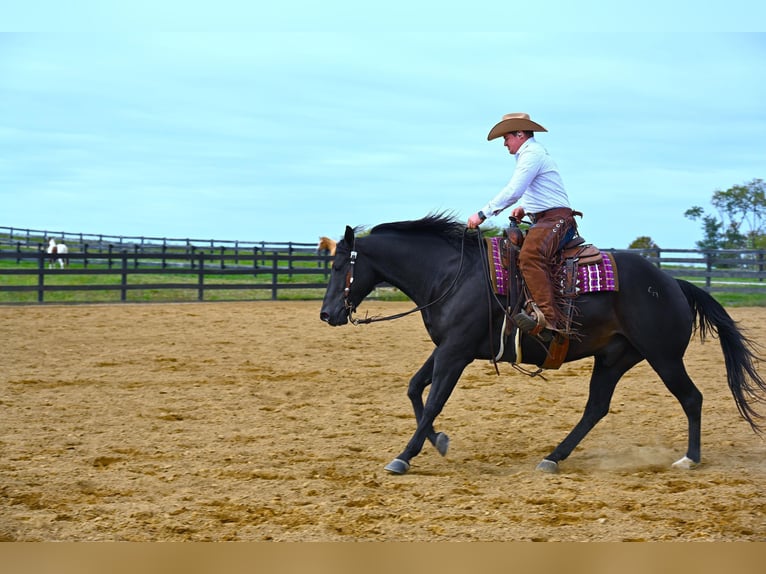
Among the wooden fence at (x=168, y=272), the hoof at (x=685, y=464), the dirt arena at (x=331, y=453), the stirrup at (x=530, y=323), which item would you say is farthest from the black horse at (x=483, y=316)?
the wooden fence at (x=168, y=272)

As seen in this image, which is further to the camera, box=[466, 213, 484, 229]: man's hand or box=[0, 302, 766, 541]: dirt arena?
box=[466, 213, 484, 229]: man's hand

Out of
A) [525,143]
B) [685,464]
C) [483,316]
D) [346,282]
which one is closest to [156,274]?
[346,282]

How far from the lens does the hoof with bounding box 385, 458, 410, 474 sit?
17.9 feet

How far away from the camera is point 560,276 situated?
19.0ft

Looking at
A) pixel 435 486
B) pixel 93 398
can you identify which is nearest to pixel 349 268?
pixel 435 486

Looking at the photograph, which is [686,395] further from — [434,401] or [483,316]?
[434,401]

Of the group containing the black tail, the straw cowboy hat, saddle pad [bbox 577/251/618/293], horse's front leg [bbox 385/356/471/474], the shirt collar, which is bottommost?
horse's front leg [bbox 385/356/471/474]

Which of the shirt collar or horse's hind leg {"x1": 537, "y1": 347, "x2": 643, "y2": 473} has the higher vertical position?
the shirt collar

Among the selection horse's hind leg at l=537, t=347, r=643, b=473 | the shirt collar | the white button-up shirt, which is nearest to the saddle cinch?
the white button-up shirt

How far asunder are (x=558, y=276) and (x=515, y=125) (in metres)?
1.18

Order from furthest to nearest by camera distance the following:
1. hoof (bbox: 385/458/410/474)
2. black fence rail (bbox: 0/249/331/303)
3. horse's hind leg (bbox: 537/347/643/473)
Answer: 1. black fence rail (bbox: 0/249/331/303)
2. horse's hind leg (bbox: 537/347/643/473)
3. hoof (bbox: 385/458/410/474)

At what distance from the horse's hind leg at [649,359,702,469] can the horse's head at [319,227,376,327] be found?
2256 millimetres

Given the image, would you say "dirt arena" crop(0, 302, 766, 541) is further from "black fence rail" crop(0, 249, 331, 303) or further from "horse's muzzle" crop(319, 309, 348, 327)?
"black fence rail" crop(0, 249, 331, 303)

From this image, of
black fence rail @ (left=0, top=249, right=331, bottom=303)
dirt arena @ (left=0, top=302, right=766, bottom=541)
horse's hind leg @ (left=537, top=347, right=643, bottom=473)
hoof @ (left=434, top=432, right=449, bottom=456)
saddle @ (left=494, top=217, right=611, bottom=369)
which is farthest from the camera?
black fence rail @ (left=0, top=249, right=331, bottom=303)
